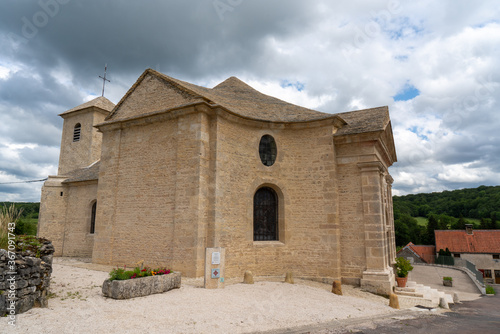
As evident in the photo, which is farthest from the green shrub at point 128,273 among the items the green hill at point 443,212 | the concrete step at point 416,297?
the green hill at point 443,212

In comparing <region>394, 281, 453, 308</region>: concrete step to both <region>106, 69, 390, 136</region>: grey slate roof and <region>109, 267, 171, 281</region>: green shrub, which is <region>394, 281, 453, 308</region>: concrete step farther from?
<region>109, 267, 171, 281</region>: green shrub

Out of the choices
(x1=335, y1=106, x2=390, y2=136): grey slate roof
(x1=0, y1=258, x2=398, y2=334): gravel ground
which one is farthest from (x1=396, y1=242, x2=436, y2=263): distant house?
(x1=0, y1=258, x2=398, y2=334): gravel ground

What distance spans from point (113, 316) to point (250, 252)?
5725 mm

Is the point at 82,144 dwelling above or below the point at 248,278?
above

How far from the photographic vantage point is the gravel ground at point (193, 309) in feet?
17.7

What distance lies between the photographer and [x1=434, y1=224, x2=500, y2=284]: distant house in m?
32.6

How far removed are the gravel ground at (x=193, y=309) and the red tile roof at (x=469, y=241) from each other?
33026 millimetres

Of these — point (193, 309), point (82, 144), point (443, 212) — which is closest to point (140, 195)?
point (193, 309)

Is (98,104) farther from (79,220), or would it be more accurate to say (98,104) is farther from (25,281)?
(25,281)

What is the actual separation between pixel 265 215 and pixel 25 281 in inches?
309

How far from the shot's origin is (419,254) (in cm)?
3844

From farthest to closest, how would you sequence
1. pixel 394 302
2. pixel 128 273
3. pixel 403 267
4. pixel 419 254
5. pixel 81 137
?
pixel 419 254 → pixel 81 137 → pixel 403 267 → pixel 394 302 → pixel 128 273

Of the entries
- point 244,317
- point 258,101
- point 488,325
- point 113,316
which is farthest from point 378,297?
point 258,101

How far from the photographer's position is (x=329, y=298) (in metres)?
8.80
